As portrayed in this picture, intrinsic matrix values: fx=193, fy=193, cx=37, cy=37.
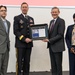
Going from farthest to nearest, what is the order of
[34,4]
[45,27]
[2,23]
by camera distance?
[34,4] < [45,27] < [2,23]

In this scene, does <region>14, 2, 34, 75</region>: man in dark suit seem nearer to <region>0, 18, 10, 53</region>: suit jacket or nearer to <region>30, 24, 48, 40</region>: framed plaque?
<region>30, 24, 48, 40</region>: framed plaque

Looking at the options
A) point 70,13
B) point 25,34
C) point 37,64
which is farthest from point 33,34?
point 70,13

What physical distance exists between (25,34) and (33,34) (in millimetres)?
148

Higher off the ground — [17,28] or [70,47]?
[17,28]

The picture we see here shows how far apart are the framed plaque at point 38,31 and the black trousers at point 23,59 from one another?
0.28 m

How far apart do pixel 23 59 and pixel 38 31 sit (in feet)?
1.94

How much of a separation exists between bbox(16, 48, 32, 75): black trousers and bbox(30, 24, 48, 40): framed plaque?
0.93 ft

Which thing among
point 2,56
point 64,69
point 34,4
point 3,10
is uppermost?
point 34,4

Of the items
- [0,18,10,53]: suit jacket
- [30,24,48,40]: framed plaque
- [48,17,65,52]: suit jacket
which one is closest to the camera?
[0,18,10,53]: suit jacket

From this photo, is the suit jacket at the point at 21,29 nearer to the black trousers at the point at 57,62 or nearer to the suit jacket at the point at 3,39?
the suit jacket at the point at 3,39

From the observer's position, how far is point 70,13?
14.1ft

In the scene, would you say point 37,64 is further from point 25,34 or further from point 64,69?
point 25,34

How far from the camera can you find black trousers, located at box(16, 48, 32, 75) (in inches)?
137

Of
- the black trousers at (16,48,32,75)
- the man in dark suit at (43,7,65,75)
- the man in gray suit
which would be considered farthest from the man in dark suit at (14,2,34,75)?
the man in dark suit at (43,7,65,75)
